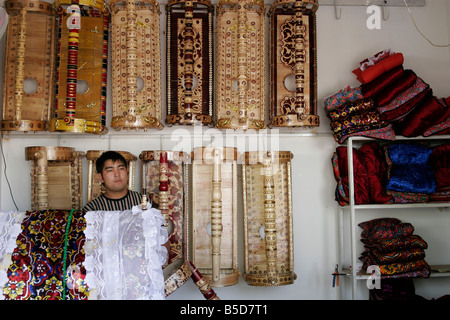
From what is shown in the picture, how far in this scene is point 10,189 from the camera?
13.2 ft

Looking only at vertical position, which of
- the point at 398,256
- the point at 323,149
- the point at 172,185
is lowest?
the point at 398,256

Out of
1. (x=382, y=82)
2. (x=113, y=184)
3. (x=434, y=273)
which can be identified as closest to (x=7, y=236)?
(x=113, y=184)

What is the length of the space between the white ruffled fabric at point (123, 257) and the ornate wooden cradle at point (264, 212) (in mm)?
1506

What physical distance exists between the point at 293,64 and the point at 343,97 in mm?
487

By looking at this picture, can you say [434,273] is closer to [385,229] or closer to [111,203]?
[385,229]

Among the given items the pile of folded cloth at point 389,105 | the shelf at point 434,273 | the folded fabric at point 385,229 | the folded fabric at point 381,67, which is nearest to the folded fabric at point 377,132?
the pile of folded cloth at point 389,105

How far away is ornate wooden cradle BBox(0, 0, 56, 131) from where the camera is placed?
12.5 feet

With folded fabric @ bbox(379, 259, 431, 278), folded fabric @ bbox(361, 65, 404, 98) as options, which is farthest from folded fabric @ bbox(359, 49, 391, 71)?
Result: folded fabric @ bbox(379, 259, 431, 278)

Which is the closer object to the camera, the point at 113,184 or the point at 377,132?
the point at 113,184

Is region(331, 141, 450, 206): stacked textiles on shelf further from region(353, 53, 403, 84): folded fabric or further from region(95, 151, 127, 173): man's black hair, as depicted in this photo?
region(95, 151, 127, 173): man's black hair

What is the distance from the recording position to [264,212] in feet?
12.4

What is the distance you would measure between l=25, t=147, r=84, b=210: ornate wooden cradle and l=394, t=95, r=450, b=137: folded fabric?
8.31 feet

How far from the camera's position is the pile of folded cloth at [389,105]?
3707 millimetres

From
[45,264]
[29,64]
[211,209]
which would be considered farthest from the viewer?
[29,64]
